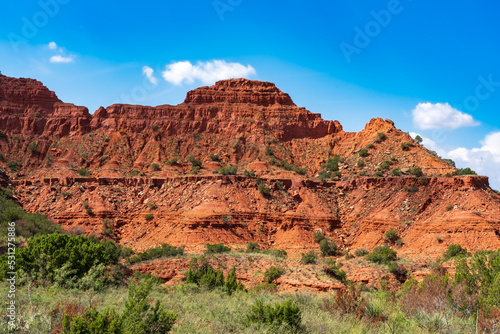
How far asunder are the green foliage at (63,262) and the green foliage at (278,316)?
8.44m

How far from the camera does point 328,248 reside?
45250 millimetres

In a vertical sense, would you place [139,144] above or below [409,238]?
above

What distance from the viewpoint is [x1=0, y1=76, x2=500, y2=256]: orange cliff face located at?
157 ft

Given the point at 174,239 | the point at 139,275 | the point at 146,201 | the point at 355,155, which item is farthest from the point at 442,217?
the point at 146,201

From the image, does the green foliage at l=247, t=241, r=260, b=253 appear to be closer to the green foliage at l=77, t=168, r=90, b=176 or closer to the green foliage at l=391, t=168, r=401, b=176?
the green foliage at l=391, t=168, r=401, b=176

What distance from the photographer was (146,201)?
55.1m

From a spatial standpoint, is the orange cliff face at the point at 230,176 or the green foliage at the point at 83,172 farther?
the green foliage at the point at 83,172

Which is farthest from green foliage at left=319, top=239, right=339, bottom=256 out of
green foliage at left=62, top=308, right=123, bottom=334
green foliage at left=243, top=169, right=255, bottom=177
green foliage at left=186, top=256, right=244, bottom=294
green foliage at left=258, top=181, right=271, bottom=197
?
green foliage at left=62, top=308, right=123, bottom=334

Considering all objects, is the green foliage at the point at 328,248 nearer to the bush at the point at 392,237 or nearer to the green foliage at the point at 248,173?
the bush at the point at 392,237

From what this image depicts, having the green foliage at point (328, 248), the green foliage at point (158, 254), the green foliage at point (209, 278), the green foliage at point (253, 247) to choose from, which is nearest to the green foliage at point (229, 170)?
the green foliage at point (253, 247)

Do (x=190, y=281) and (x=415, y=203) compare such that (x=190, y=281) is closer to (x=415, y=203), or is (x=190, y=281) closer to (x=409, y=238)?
(x=409, y=238)

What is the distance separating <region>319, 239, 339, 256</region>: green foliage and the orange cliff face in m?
1.84

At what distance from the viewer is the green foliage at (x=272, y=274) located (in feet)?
106

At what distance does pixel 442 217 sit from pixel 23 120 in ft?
212
